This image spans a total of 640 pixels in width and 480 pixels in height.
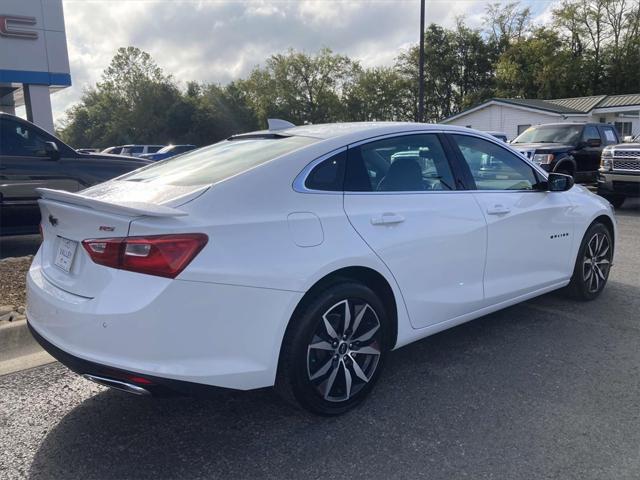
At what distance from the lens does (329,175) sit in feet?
9.94

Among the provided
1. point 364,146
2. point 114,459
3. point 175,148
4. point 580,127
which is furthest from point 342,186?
point 175,148

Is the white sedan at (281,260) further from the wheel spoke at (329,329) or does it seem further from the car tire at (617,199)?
the car tire at (617,199)

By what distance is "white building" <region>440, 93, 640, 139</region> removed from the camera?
28.5 m

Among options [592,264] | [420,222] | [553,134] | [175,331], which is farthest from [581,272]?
[553,134]

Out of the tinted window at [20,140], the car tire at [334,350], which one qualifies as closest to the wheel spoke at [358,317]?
the car tire at [334,350]

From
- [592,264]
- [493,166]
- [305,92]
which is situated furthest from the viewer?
[305,92]

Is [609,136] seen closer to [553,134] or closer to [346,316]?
[553,134]

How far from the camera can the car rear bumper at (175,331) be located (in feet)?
7.78

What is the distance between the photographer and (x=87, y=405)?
3182 mm

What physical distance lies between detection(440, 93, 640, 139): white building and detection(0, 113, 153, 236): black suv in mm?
26216

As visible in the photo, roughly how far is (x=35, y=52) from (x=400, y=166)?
16.5 meters

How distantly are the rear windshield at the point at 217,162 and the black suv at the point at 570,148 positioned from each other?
1080cm

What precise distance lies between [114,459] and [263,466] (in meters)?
0.73

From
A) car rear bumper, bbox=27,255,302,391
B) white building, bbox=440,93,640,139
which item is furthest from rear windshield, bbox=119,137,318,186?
white building, bbox=440,93,640,139
